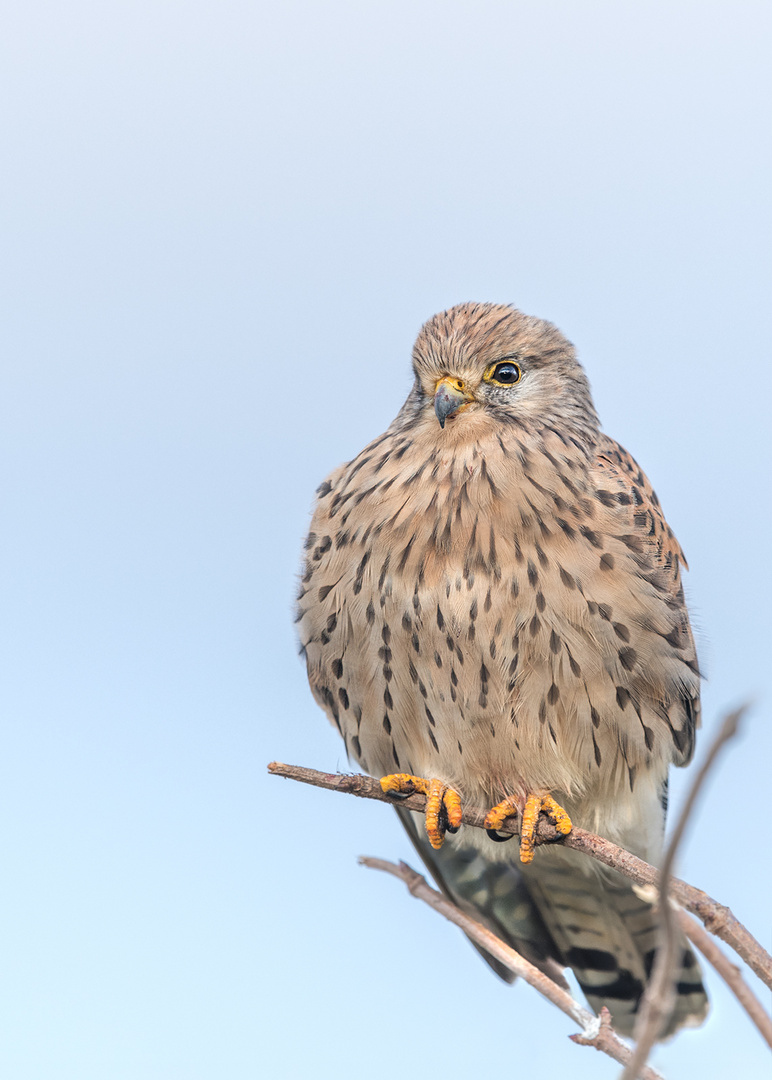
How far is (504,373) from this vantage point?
335 centimetres

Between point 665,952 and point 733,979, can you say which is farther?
point 733,979

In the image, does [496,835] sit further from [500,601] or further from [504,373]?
[504,373]

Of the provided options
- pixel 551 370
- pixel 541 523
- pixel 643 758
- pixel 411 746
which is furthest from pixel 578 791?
pixel 551 370

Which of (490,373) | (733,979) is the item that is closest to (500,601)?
(490,373)

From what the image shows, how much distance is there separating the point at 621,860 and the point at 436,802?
2.89 feet

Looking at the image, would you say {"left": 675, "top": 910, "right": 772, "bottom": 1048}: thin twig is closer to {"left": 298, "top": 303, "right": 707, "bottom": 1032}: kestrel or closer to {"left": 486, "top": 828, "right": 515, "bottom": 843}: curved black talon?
{"left": 298, "top": 303, "right": 707, "bottom": 1032}: kestrel

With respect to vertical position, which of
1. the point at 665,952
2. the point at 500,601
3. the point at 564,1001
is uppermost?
the point at 500,601

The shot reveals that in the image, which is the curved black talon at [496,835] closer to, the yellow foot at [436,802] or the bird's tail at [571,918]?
the yellow foot at [436,802]

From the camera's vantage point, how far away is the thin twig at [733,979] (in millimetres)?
1341

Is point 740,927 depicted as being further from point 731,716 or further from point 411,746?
point 411,746

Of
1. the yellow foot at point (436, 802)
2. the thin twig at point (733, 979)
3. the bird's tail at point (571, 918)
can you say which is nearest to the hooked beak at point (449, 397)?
the yellow foot at point (436, 802)

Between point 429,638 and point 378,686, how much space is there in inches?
10.6

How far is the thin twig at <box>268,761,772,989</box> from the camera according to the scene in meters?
1.74

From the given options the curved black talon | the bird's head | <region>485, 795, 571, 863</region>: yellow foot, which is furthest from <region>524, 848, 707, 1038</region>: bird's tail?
the bird's head
